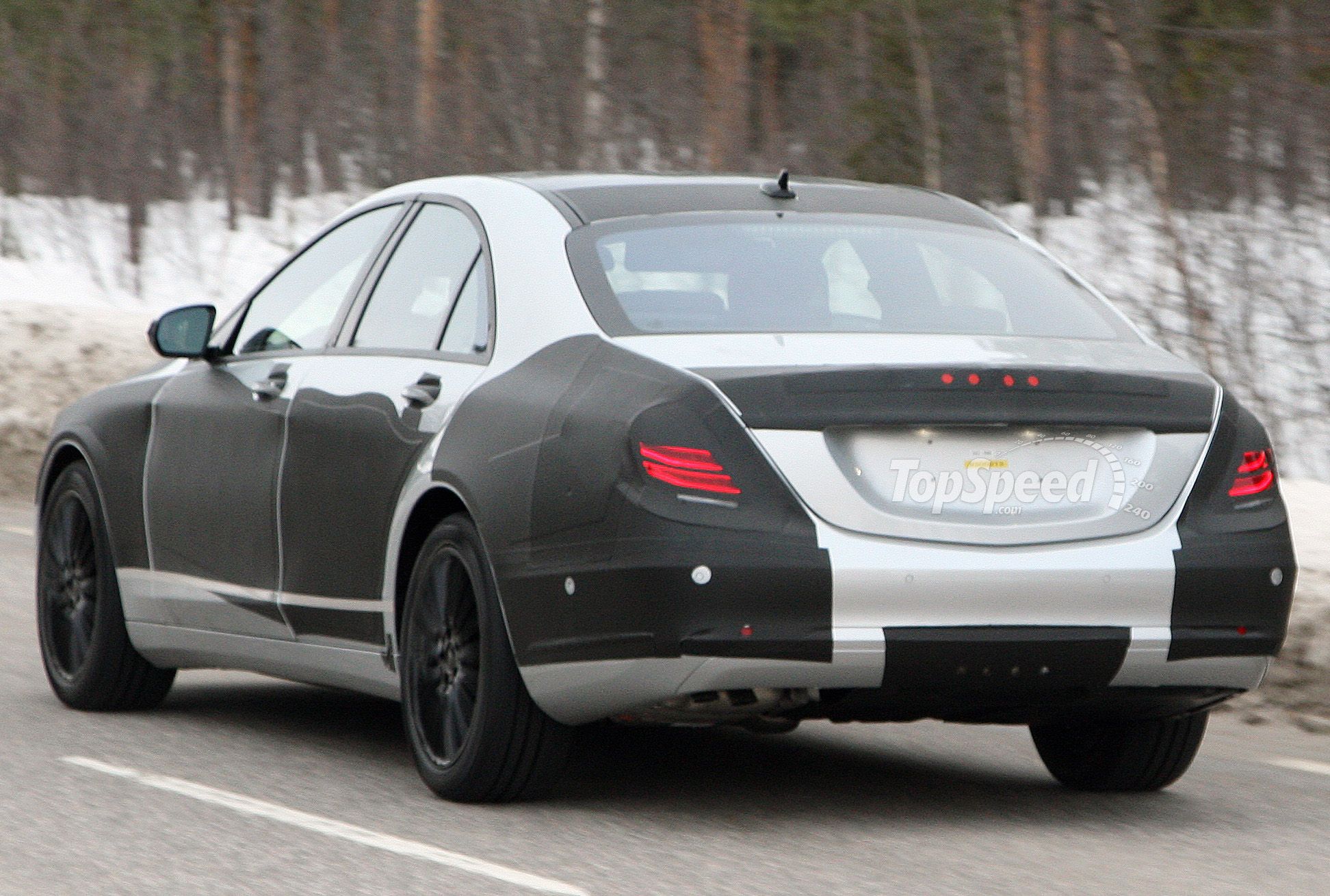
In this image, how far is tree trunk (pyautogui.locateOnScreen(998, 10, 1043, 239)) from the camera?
17469mm

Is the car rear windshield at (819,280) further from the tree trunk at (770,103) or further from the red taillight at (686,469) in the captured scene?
the tree trunk at (770,103)

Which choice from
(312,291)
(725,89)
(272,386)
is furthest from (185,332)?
(725,89)

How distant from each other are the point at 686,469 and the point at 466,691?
100 centimetres

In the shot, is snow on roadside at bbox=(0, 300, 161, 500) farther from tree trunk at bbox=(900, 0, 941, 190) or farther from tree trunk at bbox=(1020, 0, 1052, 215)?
tree trunk at bbox=(900, 0, 941, 190)

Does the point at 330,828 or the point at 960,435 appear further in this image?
the point at 330,828

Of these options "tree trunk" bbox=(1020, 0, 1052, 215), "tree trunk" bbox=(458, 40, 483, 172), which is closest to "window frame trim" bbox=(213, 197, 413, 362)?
"tree trunk" bbox=(1020, 0, 1052, 215)

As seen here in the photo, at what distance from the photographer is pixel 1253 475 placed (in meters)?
6.02

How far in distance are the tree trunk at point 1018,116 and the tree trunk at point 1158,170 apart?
1.56m

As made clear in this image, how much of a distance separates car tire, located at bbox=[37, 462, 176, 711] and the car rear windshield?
2.50 m

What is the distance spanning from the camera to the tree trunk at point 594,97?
21.2 metres

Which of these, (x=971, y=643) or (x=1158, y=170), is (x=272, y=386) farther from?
(x=1158, y=170)

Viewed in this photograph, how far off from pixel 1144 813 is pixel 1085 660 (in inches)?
36.7

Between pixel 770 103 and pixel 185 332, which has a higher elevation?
pixel 185 332

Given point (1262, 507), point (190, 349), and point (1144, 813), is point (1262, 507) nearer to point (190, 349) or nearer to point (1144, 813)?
point (1144, 813)
